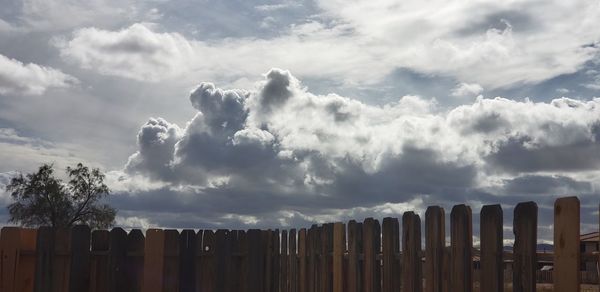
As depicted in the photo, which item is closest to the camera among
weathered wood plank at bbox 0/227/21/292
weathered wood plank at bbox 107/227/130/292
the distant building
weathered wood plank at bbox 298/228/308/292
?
the distant building

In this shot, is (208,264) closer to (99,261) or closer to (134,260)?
(134,260)

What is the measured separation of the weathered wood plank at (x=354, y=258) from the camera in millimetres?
8991

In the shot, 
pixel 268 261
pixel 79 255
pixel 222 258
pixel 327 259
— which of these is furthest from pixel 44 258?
pixel 327 259

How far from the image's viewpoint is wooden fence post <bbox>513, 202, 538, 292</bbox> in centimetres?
618

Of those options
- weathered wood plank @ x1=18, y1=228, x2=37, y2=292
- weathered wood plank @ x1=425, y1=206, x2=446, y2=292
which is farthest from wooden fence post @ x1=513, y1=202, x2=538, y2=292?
weathered wood plank @ x1=18, y1=228, x2=37, y2=292

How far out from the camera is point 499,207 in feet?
21.5

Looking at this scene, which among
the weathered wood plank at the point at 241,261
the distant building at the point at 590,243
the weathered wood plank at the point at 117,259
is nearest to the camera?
the distant building at the point at 590,243

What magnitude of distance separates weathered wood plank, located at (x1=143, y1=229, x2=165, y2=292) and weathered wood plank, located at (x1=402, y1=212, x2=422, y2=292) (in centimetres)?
446

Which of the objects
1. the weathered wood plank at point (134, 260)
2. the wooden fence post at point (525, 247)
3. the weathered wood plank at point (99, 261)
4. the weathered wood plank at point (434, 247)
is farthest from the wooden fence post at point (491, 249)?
the weathered wood plank at point (99, 261)

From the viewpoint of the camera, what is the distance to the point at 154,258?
1101 cm

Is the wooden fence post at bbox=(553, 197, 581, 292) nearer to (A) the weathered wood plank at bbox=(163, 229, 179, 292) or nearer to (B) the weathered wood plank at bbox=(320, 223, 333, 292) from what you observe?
(B) the weathered wood plank at bbox=(320, 223, 333, 292)

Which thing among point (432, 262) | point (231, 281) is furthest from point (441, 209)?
point (231, 281)

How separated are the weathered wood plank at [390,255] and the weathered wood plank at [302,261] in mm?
2395

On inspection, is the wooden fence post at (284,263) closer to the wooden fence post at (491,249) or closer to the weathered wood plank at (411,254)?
the weathered wood plank at (411,254)
